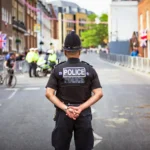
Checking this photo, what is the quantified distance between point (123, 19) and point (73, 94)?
6709cm

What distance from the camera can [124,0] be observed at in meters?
75.0

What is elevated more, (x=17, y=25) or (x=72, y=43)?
(x=17, y=25)

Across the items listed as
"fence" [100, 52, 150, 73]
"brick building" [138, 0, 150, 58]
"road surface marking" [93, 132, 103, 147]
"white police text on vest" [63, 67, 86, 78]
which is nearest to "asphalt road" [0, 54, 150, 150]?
"road surface marking" [93, 132, 103, 147]

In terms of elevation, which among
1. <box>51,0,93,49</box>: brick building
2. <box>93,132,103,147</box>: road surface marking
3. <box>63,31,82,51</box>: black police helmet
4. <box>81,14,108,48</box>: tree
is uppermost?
<box>51,0,93,49</box>: brick building

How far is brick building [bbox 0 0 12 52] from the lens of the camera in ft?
157

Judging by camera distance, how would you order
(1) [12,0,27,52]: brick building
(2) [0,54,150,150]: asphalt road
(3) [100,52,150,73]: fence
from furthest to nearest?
→ 1. (1) [12,0,27,52]: brick building
2. (3) [100,52,150,73]: fence
3. (2) [0,54,150,150]: asphalt road

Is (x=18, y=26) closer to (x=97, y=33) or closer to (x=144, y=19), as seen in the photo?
(x=144, y=19)

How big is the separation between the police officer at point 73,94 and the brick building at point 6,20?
43.2 metres

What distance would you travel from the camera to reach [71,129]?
490 cm

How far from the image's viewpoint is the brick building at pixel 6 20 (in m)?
48.0

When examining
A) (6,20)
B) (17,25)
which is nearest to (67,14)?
(17,25)

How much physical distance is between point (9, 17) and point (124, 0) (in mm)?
27335

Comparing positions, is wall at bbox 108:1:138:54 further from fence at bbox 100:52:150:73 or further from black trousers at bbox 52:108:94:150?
black trousers at bbox 52:108:94:150

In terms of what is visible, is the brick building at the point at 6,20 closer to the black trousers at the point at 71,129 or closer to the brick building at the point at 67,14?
the black trousers at the point at 71,129
